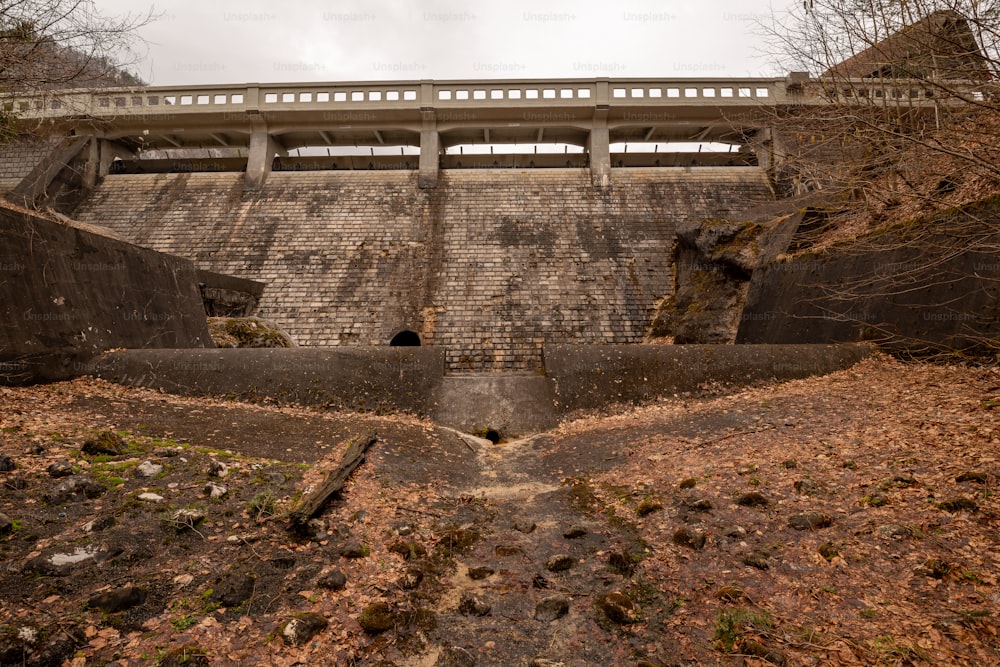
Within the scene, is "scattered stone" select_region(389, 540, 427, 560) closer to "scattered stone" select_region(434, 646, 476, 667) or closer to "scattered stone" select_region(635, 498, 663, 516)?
"scattered stone" select_region(434, 646, 476, 667)

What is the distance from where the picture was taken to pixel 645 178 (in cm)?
1922

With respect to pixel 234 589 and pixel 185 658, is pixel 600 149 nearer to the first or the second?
pixel 234 589

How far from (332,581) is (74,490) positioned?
2.33m

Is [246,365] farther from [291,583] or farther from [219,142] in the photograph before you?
[219,142]

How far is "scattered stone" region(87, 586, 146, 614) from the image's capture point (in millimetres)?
Result: 2457

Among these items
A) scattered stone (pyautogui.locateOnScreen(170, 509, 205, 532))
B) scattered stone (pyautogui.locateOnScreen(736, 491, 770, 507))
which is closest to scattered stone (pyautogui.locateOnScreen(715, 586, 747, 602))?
scattered stone (pyautogui.locateOnScreen(736, 491, 770, 507))

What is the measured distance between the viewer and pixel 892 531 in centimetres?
298

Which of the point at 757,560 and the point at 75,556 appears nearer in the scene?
the point at 75,556

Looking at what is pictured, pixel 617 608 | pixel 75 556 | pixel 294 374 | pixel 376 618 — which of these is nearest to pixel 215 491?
pixel 75 556

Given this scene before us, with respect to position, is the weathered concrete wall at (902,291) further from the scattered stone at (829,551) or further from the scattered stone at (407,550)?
the scattered stone at (407,550)

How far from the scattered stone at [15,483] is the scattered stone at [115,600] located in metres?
1.77

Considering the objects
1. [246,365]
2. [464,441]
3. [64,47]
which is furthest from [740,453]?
[64,47]

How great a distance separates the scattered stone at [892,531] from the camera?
2.96m

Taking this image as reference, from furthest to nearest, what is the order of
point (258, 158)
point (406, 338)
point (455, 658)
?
point (258, 158), point (406, 338), point (455, 658)
